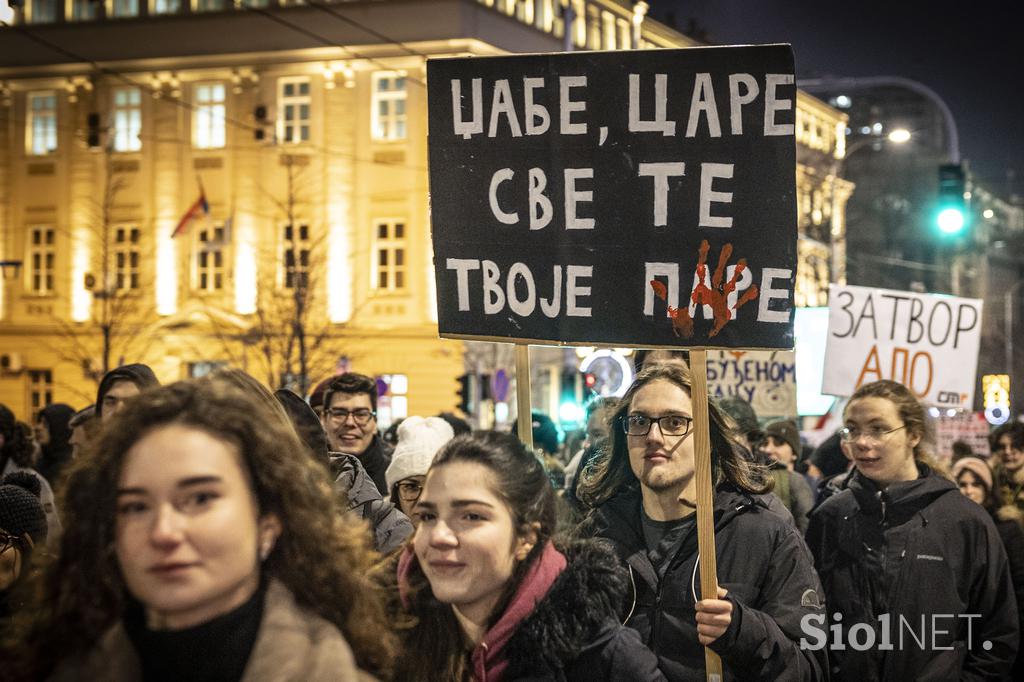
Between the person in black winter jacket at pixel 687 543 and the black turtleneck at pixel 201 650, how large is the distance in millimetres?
2317

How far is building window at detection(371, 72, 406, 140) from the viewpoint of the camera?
46.7 metres

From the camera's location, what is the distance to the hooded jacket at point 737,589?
452 centimetres

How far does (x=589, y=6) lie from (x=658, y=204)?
53.3 meters

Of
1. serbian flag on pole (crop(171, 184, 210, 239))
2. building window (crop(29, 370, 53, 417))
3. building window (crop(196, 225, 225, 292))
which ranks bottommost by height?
building window (crop(29, 370, 53, 417))

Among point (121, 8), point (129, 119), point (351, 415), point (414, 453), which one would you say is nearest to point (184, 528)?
point (414, 453)

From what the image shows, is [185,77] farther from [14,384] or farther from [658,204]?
[658,204]

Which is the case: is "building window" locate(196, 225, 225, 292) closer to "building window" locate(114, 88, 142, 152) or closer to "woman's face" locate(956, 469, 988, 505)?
"building window" locate(114, 88, 142, 152)

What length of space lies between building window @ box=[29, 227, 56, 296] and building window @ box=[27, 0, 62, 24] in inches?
302

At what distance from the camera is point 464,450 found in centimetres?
345

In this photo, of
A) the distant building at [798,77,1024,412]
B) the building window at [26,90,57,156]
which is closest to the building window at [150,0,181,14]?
the building window at [26,90,57,156]

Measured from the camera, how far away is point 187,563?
2246mm

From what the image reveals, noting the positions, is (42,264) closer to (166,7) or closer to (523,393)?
(166,7)

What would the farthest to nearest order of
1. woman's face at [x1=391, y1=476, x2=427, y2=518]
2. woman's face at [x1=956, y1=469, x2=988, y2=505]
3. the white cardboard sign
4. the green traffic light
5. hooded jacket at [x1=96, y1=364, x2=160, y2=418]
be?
the green traffic light
the white cardboard sign
woman's face at [x1=956, y1=469, x2=988, y2=505]
woman's face at [x1=391, y1=476, x2=427, y2=518]
hooded jacket at [x1=96, y1=364, x2=160, y2=418]

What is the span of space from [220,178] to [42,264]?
22.4ft
